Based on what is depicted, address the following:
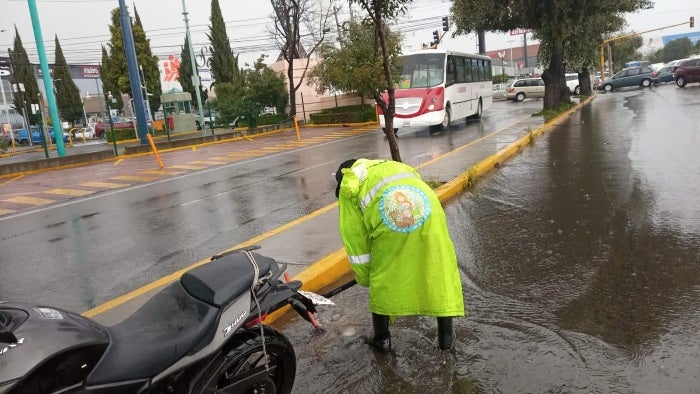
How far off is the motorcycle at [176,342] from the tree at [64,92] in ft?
174

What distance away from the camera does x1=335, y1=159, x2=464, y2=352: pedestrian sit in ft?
10.0

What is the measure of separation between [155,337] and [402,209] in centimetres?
143

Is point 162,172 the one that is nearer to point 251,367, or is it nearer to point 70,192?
point 70,192

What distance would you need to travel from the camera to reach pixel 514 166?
10.1 meters

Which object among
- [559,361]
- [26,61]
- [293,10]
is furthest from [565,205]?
[26,61]

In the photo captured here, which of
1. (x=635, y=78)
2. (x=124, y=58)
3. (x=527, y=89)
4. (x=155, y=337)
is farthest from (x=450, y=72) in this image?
(x=124, y=58)

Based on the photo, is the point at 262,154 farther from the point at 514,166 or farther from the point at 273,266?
the point at 273,266

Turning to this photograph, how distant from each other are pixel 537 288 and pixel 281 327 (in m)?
2.04

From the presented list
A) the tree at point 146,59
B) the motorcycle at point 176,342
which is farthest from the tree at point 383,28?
the tree at point 146,59

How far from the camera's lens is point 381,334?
348cm

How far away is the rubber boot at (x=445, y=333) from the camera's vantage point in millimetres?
3398

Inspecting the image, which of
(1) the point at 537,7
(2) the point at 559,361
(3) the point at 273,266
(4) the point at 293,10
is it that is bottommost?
(2) the point at 559,361

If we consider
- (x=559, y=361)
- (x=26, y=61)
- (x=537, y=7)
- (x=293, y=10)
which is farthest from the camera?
(x=26, y=61)

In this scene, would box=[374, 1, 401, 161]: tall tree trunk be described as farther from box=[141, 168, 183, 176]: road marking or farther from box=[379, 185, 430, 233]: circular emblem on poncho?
box=[141, 168, 183, 176]: road marking
